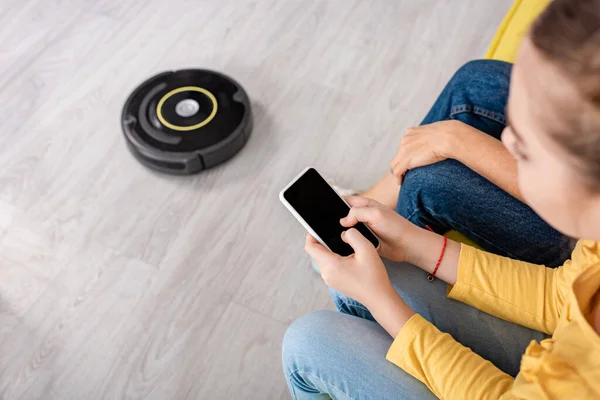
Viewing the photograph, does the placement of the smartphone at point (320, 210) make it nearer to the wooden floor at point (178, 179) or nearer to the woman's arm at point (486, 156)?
the woman's arm at point (486, 156)

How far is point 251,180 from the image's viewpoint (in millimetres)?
1397

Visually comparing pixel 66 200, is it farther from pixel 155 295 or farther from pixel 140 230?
pixel 155 295

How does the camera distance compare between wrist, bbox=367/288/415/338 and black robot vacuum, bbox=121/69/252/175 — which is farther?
black robot vacuum, bbox=121/69/252/175

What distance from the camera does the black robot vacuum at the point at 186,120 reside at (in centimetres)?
136

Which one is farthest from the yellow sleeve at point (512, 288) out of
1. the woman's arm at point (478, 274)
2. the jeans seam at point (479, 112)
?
the jeans seam at point (479, 112)

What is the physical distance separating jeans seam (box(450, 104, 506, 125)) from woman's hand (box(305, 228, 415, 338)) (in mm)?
311

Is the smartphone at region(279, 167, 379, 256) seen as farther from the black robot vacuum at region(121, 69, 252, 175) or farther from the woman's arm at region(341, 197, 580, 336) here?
the black robot vacuum at region(121, 69, 252, 175)

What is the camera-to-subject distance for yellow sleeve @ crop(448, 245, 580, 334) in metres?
0.78

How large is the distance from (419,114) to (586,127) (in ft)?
3.55

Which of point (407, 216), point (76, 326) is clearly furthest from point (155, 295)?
point (407, 216)

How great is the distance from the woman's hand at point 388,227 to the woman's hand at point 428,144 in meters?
0.12

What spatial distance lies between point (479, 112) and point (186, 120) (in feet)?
2.47

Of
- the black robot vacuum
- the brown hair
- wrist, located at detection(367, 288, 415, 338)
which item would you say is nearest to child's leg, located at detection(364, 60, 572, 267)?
wrist, located at detection(367, 288, 415, 338)

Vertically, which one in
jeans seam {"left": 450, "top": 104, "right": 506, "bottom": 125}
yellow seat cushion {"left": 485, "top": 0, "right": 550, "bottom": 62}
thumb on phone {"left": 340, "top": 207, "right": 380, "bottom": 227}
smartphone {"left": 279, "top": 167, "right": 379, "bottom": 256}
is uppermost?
yellow seat cushion {"left": 485, "top": 0, "right": 550, "bottom": 62}
